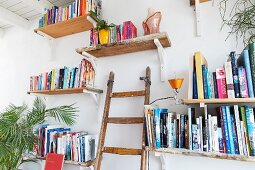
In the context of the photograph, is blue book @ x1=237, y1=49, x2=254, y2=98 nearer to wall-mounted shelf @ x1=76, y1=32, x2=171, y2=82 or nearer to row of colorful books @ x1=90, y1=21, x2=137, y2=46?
wall-mounted shelf @ x1=76, y1=32, x2=171, y2=82

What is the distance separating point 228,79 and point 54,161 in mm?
1507

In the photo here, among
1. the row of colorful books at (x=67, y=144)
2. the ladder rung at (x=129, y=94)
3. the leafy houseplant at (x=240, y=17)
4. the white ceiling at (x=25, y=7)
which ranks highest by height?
the white ceiling at (x=25, y=7)

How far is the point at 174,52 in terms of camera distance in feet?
5.22

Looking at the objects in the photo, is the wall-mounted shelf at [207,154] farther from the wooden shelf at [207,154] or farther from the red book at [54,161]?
the red book at [54,161]

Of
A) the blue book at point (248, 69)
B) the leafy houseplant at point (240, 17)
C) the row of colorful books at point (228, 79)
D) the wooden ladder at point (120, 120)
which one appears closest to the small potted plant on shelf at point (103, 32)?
the wooden ladder at point (120, 120)

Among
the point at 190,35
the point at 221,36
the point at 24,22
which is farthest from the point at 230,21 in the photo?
the point at 24,22

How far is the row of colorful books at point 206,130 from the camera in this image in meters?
1.09

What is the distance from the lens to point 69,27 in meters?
2.05

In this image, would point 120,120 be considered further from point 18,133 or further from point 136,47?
point 18,133

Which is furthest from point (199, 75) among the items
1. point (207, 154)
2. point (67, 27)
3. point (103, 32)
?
point (67, 27)

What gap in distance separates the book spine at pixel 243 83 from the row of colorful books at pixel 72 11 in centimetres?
139

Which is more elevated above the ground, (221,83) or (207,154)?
(221,83)

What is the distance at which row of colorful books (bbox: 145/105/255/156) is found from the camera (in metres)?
1.09

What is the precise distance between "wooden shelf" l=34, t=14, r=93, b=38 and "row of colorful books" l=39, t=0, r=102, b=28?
0.13 ft
